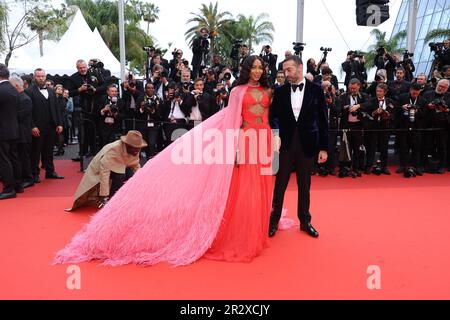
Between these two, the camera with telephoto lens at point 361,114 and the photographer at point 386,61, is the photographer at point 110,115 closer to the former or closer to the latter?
the camera with telephoto lens at point 361,114

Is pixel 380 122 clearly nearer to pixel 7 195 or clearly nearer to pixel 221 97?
pixel 221 97

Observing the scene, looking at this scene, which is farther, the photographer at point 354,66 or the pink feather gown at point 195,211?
the photographer at point 354,66

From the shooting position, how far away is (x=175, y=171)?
3613 mm

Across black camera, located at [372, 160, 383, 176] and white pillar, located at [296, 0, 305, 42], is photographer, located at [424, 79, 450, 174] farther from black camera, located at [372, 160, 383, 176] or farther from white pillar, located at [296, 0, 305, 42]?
white pillar, located at [296, 0, 305, 42]

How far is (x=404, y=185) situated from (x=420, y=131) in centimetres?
153

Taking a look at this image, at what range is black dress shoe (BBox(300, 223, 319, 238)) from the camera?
Result: 4.00 metres

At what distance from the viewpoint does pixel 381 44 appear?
22266 mm

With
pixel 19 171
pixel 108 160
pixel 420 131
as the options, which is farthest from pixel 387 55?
pixel 19 171

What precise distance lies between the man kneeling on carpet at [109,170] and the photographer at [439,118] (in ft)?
16.8

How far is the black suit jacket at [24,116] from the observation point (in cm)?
581

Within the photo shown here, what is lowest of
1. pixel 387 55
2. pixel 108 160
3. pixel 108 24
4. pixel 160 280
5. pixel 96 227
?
pixel 160 280

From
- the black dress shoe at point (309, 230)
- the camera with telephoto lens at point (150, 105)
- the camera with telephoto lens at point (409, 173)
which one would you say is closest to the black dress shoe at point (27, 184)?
the camera with telephoto lens at point (150, 105)

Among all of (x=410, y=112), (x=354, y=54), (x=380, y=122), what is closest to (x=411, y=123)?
(x=410, y=112)

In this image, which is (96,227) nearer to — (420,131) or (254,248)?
(254,248)
